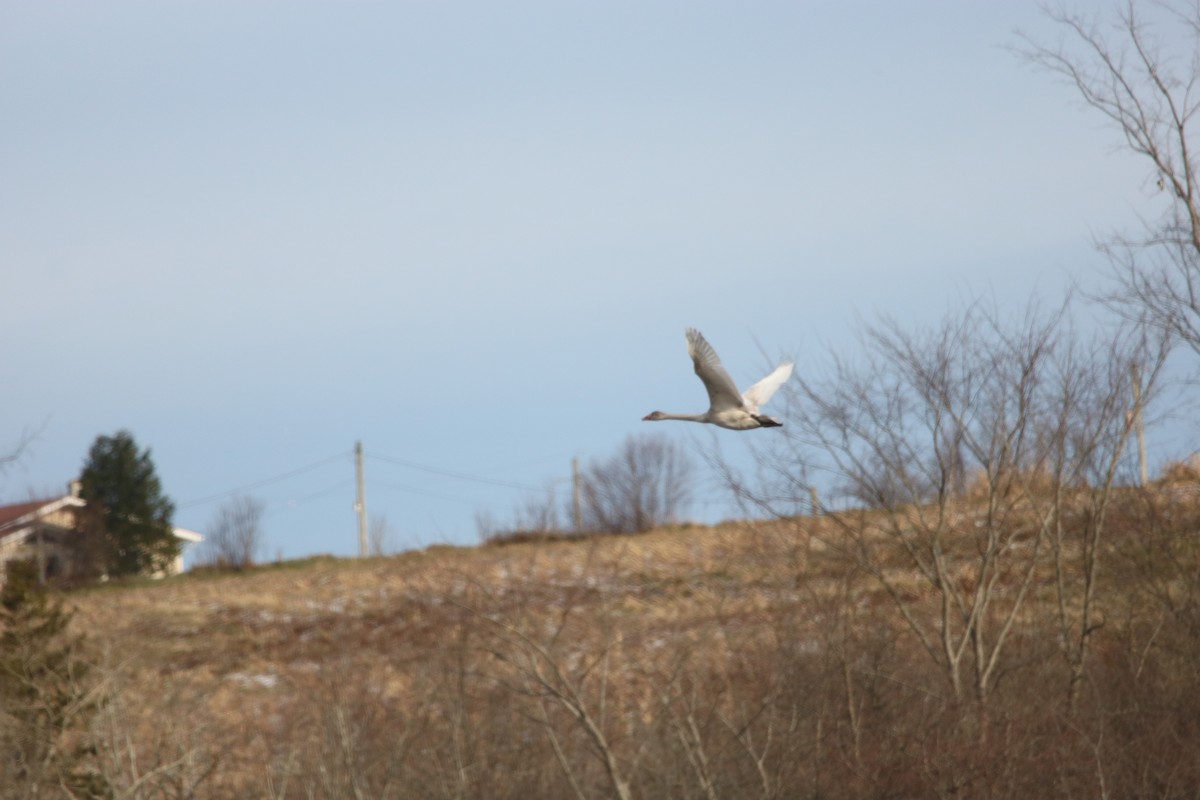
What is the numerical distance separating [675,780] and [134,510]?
141 feet

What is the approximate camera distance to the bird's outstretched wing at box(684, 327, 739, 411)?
29.3 ft

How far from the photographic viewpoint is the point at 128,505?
56.4 metres

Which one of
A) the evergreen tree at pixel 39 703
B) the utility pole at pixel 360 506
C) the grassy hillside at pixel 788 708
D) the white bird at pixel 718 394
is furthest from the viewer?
the utility pole at pixel 360 506

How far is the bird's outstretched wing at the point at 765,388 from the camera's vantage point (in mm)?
9706

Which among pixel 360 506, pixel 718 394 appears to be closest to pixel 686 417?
pixel 718 394

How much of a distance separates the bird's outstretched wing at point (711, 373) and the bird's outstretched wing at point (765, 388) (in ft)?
0.62

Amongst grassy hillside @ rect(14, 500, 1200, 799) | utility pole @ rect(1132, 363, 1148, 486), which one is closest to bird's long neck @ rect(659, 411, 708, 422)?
grassy hillside @ rect(14, 500, 1200, 799)

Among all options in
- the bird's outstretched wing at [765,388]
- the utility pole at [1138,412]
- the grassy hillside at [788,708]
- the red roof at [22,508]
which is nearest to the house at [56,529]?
the red roof at [22,508]

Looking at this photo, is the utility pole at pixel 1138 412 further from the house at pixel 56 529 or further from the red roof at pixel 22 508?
→ the red roof at pixel 22 508

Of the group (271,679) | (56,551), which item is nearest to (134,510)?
(56,551)

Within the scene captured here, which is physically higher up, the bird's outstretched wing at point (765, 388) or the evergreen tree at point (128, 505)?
the evergreen tree at point (128, 505)

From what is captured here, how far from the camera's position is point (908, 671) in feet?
68.5

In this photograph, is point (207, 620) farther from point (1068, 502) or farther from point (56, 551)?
point (1068, 502)

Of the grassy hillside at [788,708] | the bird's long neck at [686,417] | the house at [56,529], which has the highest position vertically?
the house at [56,529]
